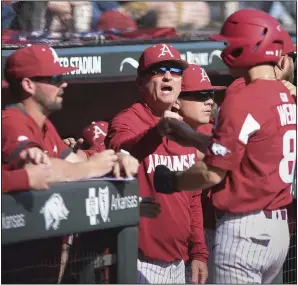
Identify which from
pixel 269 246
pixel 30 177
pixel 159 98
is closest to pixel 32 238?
pixel 30 177

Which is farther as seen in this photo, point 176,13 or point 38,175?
point 176,13

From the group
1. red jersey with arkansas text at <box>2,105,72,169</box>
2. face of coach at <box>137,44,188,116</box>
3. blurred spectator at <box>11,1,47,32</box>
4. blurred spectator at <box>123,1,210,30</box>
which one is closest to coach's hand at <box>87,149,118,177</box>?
red jersey with arkansas text at <box>2,105,72,169</box>

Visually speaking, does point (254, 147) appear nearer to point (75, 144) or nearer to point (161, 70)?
point (161, 70)

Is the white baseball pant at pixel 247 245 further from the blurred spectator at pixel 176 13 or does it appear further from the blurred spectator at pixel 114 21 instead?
the blurred spectator at pixel 176 13

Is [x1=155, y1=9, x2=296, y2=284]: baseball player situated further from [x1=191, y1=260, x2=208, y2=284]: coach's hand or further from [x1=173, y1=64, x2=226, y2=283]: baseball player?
[x1=173, y1=64, x2=226, y2=283]: baseball player

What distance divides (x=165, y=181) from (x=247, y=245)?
0.43 meters

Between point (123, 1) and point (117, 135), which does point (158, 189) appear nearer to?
point (117, 135)

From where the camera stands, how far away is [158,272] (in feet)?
14.3

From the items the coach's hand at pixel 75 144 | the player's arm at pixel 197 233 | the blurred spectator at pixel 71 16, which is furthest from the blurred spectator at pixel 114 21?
the player's arm at pixel 197 233

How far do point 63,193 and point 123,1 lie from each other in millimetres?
4283

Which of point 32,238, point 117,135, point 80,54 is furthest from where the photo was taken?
point 80,54

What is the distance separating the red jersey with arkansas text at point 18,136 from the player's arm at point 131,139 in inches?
19.5

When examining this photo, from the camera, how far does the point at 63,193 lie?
3271 millimetres

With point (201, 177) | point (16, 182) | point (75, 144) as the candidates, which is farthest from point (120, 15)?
point (16, 182)
